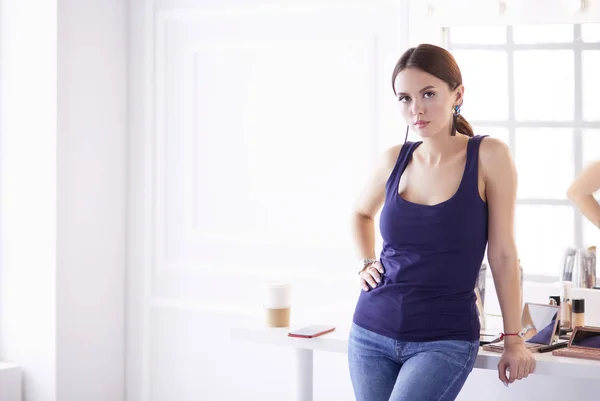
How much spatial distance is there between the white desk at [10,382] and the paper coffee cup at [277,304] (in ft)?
4.08

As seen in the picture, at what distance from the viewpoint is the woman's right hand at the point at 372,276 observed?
204 cm

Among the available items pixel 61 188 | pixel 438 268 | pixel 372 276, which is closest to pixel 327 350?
pixel 372 276

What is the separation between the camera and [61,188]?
10.1 feet

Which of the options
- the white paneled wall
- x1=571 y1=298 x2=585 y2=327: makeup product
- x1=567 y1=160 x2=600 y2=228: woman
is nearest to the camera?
x1=571 y1=298 x2=585 y2=327: makeup product

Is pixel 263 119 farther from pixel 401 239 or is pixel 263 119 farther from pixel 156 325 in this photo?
pixel 401 239

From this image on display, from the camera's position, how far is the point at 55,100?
3.03 meters

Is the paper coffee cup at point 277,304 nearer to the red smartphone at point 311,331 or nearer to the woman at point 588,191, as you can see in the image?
the red smartphone at point 311,331

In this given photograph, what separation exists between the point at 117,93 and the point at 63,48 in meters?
Result: 0.32

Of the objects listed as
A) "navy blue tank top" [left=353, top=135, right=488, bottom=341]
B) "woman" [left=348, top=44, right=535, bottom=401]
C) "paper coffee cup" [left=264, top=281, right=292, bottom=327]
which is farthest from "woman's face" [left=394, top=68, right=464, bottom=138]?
"paper coffee cup" [left=264, top=281, right=292, bottom=327]

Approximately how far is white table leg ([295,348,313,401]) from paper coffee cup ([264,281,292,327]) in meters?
0.11

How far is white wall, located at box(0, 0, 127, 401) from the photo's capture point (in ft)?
10.1

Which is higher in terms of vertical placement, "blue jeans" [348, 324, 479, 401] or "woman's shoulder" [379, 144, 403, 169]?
"woman's shoulder" [379, 144, 403, 169]

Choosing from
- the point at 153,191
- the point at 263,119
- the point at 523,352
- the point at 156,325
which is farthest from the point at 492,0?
the point at 156,325

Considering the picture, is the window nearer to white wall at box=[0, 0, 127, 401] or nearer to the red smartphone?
the red smartphone
